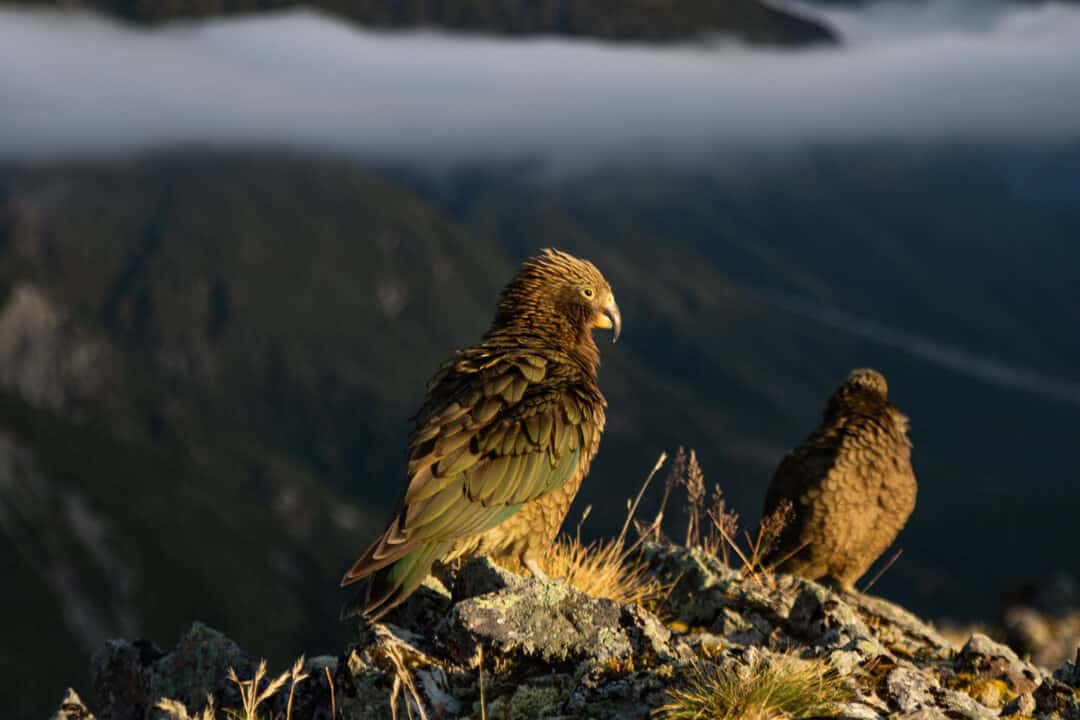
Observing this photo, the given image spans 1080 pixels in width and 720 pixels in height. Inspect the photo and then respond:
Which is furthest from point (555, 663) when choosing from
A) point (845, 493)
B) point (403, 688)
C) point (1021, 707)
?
point (845, 493)

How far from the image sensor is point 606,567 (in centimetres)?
1106

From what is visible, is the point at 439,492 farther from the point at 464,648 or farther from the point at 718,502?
the point at 718,502

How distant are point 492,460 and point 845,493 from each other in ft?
16.3

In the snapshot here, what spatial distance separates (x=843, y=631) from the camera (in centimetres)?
953

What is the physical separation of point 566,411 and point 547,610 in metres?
1.93

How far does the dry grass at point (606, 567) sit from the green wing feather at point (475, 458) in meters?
1.09

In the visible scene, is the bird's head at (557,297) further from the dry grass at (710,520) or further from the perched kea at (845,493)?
the perched kea at (845,493)

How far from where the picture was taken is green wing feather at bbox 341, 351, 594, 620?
9.05m

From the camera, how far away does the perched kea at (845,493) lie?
41.8 feet

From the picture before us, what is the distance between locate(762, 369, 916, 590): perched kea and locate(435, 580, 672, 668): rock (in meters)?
4.11

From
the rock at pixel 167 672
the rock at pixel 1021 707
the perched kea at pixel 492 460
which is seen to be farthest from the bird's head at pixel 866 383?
the rock at pixel 167 672

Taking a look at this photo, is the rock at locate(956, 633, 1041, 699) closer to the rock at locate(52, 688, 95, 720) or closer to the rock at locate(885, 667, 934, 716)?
the rock at locate(885, 667, 934, 716)

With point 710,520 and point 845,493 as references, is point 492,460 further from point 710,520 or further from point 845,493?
point 845,493

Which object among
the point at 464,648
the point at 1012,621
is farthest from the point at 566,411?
the point at 1012,621
